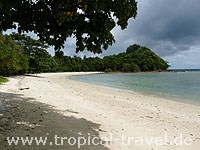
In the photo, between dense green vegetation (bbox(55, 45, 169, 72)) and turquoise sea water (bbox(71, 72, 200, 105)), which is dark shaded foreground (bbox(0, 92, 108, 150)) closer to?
turquoise sea water (bbox(71, 72, 200, 105))

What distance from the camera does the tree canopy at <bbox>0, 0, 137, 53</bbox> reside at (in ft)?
20.2

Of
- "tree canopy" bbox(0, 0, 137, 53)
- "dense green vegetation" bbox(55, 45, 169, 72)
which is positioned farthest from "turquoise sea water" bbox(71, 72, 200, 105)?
"dense green vegetation" bbox(55, 45, 169, 72)

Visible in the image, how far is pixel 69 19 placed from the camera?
7086 millimetres

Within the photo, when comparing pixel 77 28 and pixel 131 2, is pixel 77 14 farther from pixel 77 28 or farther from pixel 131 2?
pixel 131 2

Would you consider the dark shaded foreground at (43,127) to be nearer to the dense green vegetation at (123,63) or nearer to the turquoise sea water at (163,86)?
the turquoise sea water at (163,86)

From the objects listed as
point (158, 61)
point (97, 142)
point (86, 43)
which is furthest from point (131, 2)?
point (158, 61)

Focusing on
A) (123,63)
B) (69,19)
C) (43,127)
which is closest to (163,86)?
(43,127)

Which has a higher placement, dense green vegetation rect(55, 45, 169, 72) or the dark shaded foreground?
dense green vegetation rect(55, 45, 169, 72)

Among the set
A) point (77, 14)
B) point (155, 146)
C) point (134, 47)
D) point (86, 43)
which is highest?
point (134, 47)

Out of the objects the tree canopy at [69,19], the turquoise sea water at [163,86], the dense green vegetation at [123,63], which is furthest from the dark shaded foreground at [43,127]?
the dense green vegetation at [123,63]

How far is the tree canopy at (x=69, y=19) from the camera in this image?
6.15m

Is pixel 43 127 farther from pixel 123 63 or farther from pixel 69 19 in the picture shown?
pixel 123 63

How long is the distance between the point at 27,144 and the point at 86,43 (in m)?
3.20

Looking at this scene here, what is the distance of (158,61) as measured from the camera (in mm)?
165500
